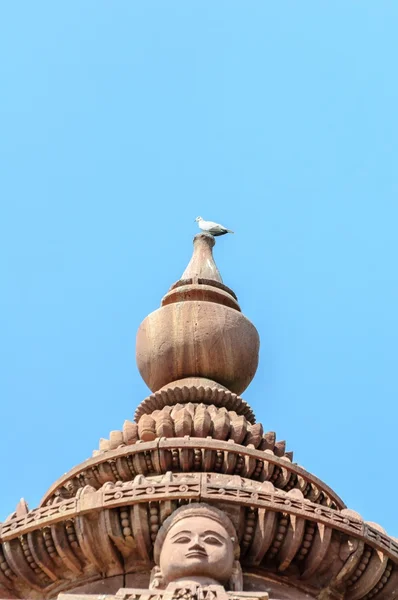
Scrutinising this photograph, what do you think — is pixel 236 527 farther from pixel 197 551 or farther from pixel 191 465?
pixel 191 465

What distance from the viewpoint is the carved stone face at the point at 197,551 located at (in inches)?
497

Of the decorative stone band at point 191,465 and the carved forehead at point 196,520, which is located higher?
the decorative stone band at point 191,465

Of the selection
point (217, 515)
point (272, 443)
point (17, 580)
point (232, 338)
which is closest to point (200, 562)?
point (217, 515)

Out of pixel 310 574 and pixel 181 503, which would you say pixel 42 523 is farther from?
pixel 310 574

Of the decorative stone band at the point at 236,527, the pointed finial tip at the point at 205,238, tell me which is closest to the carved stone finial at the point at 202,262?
the pointed finial tip at the point at 205,238

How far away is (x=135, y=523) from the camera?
1344 cm

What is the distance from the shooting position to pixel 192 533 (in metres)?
13.0

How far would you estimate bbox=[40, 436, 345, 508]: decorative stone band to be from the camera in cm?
1494

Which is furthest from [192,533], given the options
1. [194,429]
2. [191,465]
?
[194,429]

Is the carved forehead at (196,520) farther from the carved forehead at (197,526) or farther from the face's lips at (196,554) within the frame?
the face's lips at (196,554)

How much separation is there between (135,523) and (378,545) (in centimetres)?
254

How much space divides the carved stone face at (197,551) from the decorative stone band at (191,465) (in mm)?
1794

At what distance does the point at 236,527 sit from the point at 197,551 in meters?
0.86

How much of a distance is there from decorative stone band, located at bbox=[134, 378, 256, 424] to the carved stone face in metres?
4.19
